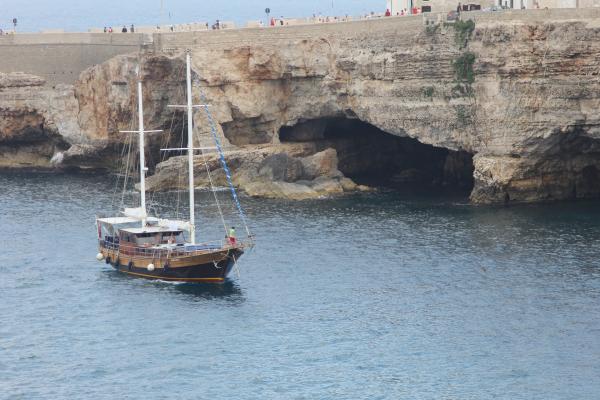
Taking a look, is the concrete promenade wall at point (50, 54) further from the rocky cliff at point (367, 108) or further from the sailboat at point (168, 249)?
the sailboat at point (168, 249)

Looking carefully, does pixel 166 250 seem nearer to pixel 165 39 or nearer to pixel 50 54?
pixel 165 39

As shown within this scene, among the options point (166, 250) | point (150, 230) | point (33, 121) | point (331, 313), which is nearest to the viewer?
point (331, 313)

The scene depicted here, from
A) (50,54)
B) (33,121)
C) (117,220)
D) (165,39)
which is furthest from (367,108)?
(50,54)

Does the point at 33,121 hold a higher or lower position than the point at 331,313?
higher

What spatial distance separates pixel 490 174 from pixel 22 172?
119ft

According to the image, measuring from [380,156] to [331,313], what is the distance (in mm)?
38868

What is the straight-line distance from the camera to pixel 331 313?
172 feet

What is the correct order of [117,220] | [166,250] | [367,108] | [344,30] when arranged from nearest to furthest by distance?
1. [166,250]
2. [117,220]
3. [367,108]
4. [344,30]

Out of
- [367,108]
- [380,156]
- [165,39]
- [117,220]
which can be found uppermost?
[165,39]

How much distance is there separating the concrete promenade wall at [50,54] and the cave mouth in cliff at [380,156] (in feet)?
58.0

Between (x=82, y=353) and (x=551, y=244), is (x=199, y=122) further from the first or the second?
(x=82, y=353)

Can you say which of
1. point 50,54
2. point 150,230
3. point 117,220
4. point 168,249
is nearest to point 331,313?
point 168,249

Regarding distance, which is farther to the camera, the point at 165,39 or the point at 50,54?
the point at 50,54

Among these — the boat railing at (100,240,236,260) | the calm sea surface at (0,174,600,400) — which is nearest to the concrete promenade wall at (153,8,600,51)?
the calm sea surface at (0,174,600,400)
